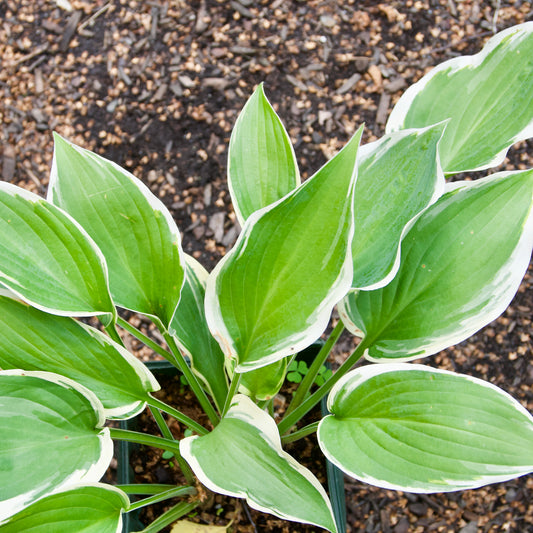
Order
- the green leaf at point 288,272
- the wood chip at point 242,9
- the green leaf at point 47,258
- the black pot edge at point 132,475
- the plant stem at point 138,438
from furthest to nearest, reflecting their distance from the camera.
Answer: the wood chip at point 242,9, the black pot edge at point 132,475, the plant stem at point 138,438, the green leaf at point 47,258, the green leaf at point 288,272

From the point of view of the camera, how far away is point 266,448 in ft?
2.05

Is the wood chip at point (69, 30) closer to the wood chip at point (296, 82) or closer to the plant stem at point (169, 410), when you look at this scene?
the wood chip at point (296, 82)

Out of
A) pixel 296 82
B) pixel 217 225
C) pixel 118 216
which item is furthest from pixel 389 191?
pixel 296 82

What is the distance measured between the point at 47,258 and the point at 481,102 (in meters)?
0.62

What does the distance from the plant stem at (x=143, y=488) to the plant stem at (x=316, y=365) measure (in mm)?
235

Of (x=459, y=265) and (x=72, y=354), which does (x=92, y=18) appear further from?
(x=459, y=265)

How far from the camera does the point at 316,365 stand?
0.86 m

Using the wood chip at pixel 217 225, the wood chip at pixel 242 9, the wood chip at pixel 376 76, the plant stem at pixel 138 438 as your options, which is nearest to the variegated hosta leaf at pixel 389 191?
the plant stem at pixel 138 438

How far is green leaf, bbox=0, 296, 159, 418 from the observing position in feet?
2.24

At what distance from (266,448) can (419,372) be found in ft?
0.64

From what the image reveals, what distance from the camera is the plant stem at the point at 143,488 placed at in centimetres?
78

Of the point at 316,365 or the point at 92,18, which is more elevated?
the point at 92,18

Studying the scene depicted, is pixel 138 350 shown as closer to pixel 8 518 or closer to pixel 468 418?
pixel 8 518

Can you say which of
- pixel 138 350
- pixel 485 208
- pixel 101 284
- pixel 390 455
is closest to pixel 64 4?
pixel 138 350
